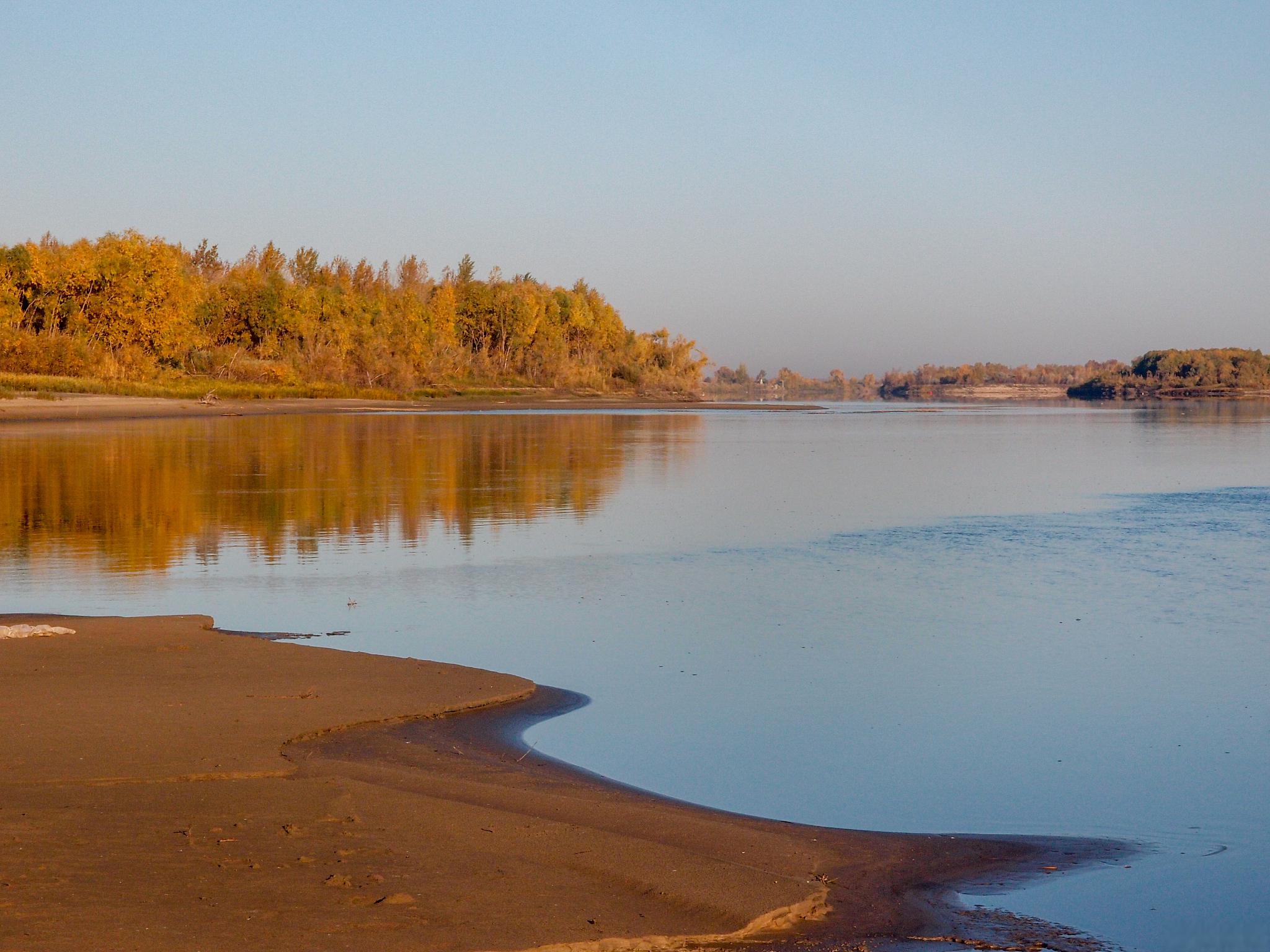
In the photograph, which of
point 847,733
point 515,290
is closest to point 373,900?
point 847,733

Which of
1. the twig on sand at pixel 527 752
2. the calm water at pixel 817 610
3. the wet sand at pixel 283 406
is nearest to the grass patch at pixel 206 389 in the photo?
the wet sand at pixel 283 406

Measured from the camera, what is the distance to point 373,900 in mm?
4938

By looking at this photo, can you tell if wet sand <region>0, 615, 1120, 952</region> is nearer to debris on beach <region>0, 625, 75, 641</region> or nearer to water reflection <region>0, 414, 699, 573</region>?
debris on beach <region>0, 625, 75, 641</region>

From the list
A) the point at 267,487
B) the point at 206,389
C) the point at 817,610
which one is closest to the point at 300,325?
the point at 206,389

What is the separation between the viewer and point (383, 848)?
555 cm

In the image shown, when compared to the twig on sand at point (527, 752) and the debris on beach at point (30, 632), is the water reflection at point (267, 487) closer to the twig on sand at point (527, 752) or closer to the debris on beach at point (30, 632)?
the debris on beach at point (30, 632)

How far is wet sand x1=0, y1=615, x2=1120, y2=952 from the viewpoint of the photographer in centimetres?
474

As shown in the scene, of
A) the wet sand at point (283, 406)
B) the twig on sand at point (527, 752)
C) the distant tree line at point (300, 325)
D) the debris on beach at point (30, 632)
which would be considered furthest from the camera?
the distant tree line at point (300, 325)

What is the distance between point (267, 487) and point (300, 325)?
246 feet

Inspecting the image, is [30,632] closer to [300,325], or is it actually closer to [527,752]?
[527,752]

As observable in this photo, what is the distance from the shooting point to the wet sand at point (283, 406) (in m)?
57.1

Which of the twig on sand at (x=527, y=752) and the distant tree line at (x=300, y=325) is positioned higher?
the distant tree line at (x=300, y=325)

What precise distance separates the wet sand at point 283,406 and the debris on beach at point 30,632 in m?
45.0

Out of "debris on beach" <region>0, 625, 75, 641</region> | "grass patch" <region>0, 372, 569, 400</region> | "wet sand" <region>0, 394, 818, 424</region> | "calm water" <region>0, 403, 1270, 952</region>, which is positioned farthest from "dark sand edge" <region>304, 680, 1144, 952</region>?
"grass patch" <region>0, 372, 569, 400</region>
